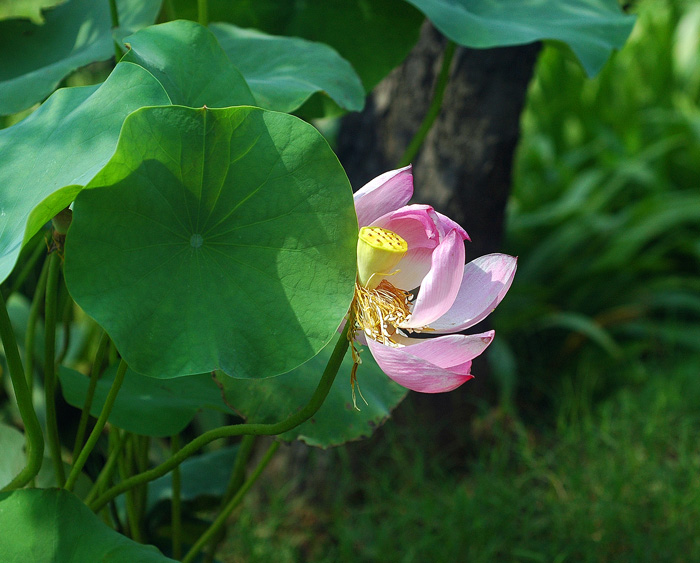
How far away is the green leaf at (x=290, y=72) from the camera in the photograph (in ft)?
2.38

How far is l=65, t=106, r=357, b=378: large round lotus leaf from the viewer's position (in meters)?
0.51

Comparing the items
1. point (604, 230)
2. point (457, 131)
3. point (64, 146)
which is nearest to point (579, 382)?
point (604, 230)

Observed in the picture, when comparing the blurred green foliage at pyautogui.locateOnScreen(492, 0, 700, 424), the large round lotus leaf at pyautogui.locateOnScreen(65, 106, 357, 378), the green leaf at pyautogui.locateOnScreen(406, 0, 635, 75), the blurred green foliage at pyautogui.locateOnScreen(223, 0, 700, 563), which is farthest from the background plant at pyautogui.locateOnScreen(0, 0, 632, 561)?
the blurred green foliage at pyautogui.locateOnScreen(492, 0, 700, 424)

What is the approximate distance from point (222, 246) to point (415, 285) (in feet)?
0.52

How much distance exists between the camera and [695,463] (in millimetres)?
1472

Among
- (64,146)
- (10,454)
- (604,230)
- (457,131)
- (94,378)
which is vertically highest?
(64,146)

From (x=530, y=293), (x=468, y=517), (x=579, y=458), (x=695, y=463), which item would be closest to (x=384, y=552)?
(x=468, y=517)

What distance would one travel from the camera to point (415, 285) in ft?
1.86

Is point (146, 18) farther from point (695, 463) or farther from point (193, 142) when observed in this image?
point (695, 463)

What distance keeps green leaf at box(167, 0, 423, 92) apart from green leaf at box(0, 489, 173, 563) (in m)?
0.67

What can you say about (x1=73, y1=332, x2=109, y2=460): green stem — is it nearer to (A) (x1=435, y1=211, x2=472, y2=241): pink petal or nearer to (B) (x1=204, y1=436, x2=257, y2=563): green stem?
(B) (x1=204, y1=436, x2=257, y2=563): green stem

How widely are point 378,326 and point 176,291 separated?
16cm

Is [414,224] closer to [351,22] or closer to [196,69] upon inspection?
[196,69]

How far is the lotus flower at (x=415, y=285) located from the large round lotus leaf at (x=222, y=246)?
1.1 inches
